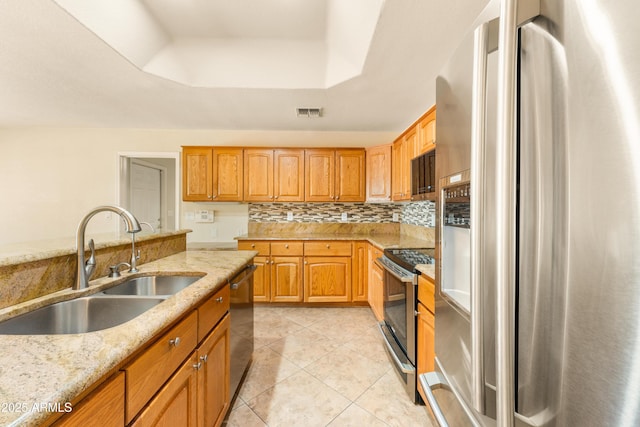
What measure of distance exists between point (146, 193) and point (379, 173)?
392 cm

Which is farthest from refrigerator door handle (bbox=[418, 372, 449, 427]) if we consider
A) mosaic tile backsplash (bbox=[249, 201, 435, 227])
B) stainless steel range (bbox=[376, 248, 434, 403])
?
mosaic tile backsplash (bbox=[249, 201, 435, 227])

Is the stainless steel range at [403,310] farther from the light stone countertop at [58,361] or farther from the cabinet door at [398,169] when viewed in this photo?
the light stone countertop at [58,361]

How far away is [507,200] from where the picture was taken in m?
0.46

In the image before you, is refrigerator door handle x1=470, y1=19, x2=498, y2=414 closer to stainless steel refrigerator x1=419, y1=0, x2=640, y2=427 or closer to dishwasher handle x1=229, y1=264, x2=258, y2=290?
stainless steel refrigerator x1=419, y1=0, x2=640, y2=427

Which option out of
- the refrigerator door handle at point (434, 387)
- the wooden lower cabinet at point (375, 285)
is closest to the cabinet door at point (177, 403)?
the refrigerator door handle at point (434, 387)

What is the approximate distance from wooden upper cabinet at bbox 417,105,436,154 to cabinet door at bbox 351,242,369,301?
1.41 meters

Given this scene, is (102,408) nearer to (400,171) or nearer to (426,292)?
(426,292)

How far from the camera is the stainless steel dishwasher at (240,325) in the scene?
5.16ft

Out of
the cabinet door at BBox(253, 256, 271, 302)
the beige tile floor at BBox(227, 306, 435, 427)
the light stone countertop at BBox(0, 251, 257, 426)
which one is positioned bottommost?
the beige tile floor at BBox(227, 306, 435, 427)

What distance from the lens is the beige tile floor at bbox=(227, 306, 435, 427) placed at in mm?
1558

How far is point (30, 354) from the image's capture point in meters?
0.62

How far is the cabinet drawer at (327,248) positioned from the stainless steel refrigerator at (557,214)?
2554 mm

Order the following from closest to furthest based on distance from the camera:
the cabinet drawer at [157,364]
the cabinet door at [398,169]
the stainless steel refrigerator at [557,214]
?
the stainless steel refrigerator at [557,214], the cabinet drawer at [157,364], the cabinet door at [398,169]

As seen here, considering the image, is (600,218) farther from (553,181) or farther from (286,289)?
(286,289)
